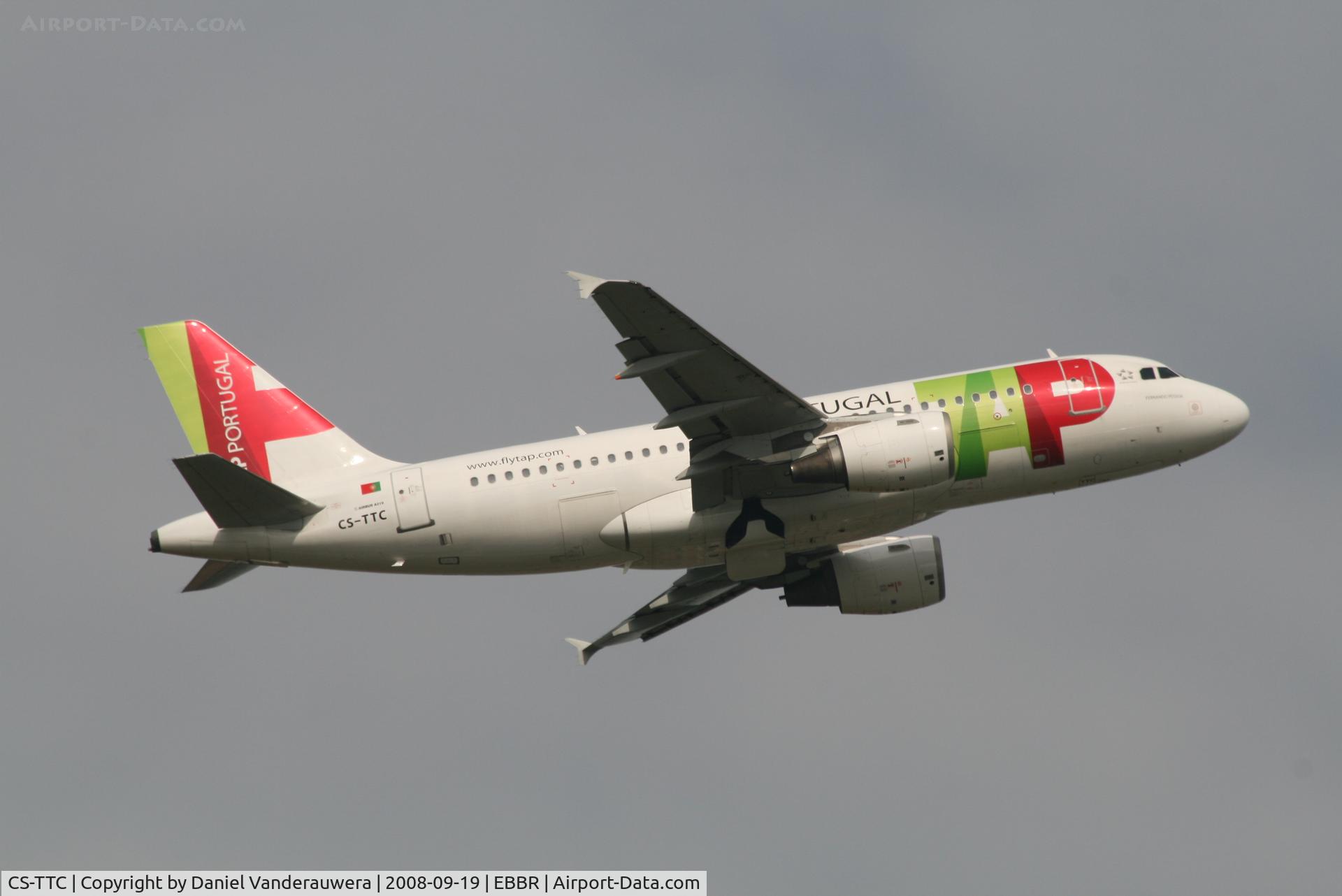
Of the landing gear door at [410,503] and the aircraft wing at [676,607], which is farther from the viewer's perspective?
the aircraft wing at [676,607]

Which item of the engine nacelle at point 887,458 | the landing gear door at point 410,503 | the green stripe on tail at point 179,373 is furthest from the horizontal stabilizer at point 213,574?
the engine nacelle at point 887,458

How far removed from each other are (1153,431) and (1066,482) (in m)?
2.89

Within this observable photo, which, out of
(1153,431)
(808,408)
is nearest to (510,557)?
(808,408)

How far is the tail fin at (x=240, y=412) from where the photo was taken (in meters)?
46.1

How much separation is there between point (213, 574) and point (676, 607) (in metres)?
14.3

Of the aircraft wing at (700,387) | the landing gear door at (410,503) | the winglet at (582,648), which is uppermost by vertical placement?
the aircraft wing at (700,387)

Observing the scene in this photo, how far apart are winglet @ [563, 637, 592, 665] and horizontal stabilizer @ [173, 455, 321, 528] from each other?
10.4 m

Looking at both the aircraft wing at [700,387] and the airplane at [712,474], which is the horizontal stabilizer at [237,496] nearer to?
the airplane at [712,474]

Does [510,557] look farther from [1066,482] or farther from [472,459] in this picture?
[1066,482]

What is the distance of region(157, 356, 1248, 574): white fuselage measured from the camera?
43.2 meters

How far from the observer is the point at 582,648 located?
50.4 metres

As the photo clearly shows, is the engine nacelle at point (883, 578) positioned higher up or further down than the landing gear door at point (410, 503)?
further down

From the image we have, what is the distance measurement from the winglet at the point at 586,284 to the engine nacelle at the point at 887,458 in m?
8.01

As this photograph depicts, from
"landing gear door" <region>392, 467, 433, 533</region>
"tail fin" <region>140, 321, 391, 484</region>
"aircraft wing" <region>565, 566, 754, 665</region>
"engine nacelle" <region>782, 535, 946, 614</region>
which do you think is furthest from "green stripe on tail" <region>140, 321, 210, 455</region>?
"engine nacelle" <region>782, 535, 946, 614</region>
